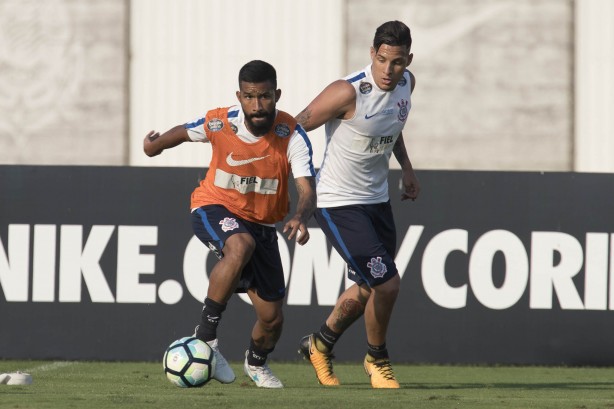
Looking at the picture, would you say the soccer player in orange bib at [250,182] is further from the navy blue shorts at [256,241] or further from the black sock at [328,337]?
the black sock at [328,337]

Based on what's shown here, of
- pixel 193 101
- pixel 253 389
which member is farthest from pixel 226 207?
pixel 193 101

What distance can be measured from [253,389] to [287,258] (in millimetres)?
2971

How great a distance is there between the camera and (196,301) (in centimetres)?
1042

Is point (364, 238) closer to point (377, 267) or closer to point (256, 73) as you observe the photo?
point (377, 267)

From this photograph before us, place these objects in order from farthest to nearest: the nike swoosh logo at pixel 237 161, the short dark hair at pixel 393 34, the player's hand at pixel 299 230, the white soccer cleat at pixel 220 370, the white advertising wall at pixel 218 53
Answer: the white advertising wall at pixel 218 53 < the short dark hair at pixel 393 34 < the nike swoosh logo at pixel 237 161 < the white soccer cleat at pixel 220 370 < the player's hand at pixel 299 230

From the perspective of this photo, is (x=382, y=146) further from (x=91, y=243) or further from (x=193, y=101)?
(x=193, y=101)

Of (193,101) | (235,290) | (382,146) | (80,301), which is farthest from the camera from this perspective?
(193,101)

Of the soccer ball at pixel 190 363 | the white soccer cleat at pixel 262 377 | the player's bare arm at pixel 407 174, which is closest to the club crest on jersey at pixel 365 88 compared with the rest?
the player's bare arm at pixel 407 174

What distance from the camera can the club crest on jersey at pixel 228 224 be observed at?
7355mm

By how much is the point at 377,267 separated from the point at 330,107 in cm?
104

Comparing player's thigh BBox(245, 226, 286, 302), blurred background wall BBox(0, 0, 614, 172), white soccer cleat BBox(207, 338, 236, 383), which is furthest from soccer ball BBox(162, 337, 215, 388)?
blurred background wall BBox(0, 0, 614, 172)

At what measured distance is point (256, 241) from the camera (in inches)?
298

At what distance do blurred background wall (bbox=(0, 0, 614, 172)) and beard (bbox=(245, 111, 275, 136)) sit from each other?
276 inches

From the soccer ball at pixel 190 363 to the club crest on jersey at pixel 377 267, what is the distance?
1304 mm
